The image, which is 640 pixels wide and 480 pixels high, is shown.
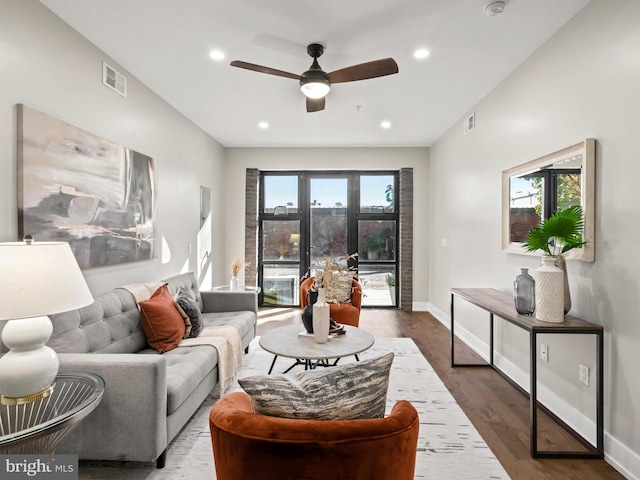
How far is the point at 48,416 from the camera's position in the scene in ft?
4.39

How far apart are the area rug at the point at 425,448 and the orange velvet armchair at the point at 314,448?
1127mm

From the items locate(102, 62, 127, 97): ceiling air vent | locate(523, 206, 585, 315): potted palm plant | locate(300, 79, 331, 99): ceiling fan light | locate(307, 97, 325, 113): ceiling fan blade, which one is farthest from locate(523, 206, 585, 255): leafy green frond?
locate(102, 62, 127, 97): ceiling air vent

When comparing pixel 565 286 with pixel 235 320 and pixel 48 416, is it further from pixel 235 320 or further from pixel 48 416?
pixel 48 416

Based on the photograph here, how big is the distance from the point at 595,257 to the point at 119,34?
352 centimetres

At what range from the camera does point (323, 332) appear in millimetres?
2551

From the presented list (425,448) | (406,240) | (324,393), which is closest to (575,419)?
(425,448)

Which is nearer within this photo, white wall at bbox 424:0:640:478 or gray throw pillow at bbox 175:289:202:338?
white wall at bbox 424:0:640:478

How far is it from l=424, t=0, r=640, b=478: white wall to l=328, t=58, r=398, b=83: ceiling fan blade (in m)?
1.19

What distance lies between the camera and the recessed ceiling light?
2.79 meters

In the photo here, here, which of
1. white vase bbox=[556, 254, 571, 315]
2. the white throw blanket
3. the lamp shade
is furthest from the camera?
the white throw blanket

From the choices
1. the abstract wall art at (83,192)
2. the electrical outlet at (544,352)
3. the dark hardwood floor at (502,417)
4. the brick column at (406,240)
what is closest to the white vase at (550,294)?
the electrical outlet at (544,352)

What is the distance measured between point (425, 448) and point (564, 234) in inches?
60.8

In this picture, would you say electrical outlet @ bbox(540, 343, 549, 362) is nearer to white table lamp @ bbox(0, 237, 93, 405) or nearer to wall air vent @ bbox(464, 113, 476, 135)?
wall air vent @ bbox(464, 113, 476, 135)

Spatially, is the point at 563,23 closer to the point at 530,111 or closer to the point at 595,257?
the point at 530,111
